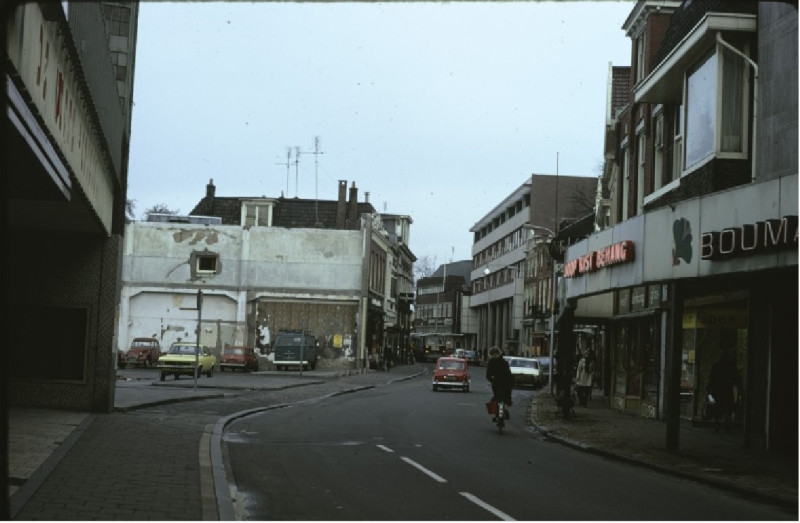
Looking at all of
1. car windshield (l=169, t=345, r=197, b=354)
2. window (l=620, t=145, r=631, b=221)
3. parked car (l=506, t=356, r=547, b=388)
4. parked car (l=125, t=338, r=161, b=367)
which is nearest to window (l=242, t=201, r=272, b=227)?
parked car (l=125, t=338, r=161, b=367)

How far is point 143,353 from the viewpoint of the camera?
56.7 metres

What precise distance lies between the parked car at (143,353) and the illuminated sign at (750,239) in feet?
143

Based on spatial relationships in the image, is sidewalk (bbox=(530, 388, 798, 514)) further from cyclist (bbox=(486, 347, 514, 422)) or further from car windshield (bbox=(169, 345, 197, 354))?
car windshield (bbox=(169, 345, 197, 354))

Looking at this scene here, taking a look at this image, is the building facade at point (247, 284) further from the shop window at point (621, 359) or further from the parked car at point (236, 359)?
the shop window at point (621, 359)

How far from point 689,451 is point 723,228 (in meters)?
3.98

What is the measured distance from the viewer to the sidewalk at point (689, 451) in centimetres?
1385

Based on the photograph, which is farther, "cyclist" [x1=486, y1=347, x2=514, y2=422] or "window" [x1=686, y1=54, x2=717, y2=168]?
"cyclist" [x1=486, y1=347, x2=514, y2=422]

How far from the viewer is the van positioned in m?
60.0

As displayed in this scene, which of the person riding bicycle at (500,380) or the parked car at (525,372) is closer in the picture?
the person riding bicycle at (500,380)

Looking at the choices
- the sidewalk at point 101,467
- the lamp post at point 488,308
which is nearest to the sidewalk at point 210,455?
the sidewalk at point 101,467

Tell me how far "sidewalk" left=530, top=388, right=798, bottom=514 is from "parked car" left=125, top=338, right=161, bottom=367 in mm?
32720

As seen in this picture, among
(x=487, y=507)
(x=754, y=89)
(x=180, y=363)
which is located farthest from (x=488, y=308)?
(x=487, y=507)

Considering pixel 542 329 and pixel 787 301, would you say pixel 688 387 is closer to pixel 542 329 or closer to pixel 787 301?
pixel 787 301

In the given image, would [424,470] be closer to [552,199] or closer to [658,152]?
[658,152]
